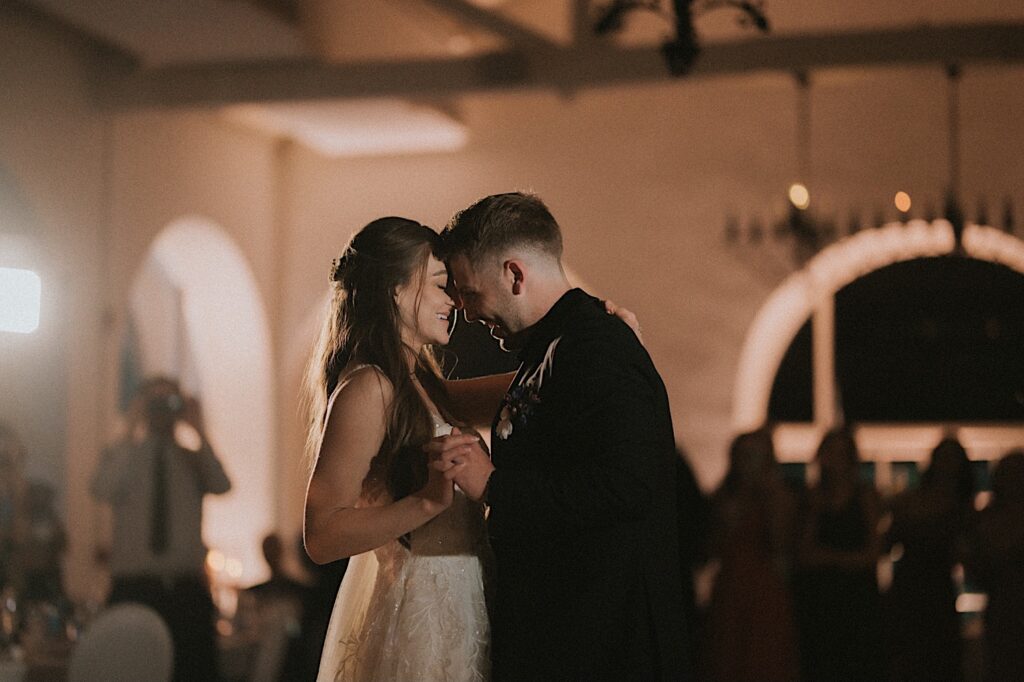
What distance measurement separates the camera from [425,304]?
2588mm

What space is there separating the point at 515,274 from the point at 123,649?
2.55 metres

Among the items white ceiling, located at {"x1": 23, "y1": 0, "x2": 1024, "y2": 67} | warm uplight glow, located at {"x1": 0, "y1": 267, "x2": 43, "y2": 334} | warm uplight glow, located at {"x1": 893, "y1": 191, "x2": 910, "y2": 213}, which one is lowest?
warm uplight glow, located at {"x1": 0, "y1": 267, "x2": 43, "y2": 334}

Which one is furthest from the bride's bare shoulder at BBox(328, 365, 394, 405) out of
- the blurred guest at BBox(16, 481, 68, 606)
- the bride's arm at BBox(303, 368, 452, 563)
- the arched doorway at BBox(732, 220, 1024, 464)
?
the arched doorway at BBox(732, 220, 1024, 464)

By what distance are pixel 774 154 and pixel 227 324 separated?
4.14 meters

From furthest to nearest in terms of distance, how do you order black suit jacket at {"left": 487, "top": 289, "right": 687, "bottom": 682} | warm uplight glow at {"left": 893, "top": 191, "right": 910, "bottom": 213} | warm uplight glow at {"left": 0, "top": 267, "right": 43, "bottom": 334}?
warm uplight glow at {"left": 893, "top": 191, "right": 910, "bottom": 213} < warm uplight glow at {"left": 0, "top": 267, "right": 43, "bottom": 334} < black suit jacket at {"left": 487, "top": 289, "right": 687, "bottom": 682}

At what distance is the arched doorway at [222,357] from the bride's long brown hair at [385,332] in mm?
7172

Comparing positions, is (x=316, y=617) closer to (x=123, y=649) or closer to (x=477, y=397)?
Answer: (x=123, y=649)

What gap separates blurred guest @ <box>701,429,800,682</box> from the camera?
6.11m

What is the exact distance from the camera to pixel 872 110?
926 cm

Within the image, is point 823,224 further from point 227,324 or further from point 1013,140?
point 227,324

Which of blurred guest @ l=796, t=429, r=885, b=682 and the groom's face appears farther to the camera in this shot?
blurred guest @ l=796, t=429, r=885, b=682

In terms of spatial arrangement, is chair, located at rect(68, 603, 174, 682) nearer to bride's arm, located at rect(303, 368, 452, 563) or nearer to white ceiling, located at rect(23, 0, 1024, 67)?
bride's arm, located at rect(303, 368, 452, 563)

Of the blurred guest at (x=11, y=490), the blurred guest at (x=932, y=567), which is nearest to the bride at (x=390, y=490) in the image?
the blurred guest at (x=11, y=490)

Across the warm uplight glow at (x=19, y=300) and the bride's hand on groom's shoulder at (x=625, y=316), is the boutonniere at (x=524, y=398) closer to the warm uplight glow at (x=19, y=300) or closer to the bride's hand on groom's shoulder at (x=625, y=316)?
the bride's hand on groom's shoulder at (x=625, y=316)
